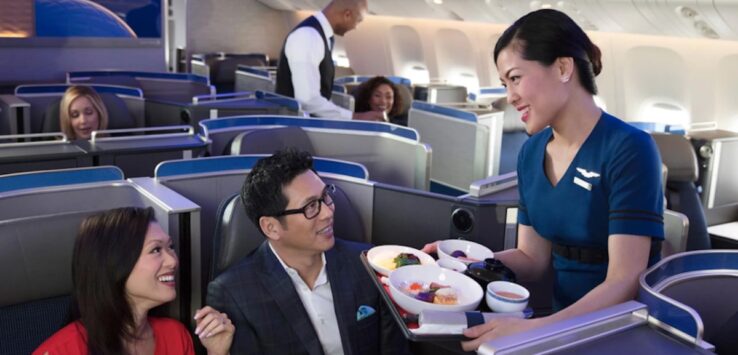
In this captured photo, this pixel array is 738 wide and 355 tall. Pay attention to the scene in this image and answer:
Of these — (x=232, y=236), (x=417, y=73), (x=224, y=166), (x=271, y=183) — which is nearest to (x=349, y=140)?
(x=224, y=166)

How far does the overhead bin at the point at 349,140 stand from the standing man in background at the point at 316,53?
0.83 metres

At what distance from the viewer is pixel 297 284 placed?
7.48 feet

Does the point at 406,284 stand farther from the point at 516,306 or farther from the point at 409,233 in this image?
the point at 409,233

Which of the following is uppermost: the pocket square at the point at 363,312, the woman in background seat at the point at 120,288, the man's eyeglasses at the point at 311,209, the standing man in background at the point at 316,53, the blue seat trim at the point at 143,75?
the standing man in background at the point at 316,53

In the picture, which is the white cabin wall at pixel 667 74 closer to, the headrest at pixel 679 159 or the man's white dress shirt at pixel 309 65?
the headrest at pixel 679 159

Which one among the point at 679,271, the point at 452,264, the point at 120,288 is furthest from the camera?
the point at 120,288

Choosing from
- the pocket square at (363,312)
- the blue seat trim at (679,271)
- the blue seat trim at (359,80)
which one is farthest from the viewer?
the blue seat trim at (359,80)

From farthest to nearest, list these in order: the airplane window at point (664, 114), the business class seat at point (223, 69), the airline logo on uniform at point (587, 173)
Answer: the business class seat at point (223, 69), the airplane window at point (664, 114), the airline logo on uniform at point (587, 173)

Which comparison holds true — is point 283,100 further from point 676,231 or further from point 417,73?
point 417,73

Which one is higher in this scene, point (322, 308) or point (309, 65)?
point (309, 65)

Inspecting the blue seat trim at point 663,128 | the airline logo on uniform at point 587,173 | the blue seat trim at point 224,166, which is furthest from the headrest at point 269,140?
the blue seat trim at point 663,128

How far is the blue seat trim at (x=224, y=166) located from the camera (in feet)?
8.80

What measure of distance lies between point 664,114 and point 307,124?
5.02m

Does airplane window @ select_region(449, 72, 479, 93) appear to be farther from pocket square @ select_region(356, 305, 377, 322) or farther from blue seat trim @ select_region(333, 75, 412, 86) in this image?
pocket square @ select_region(356, 305, 377, 322)
